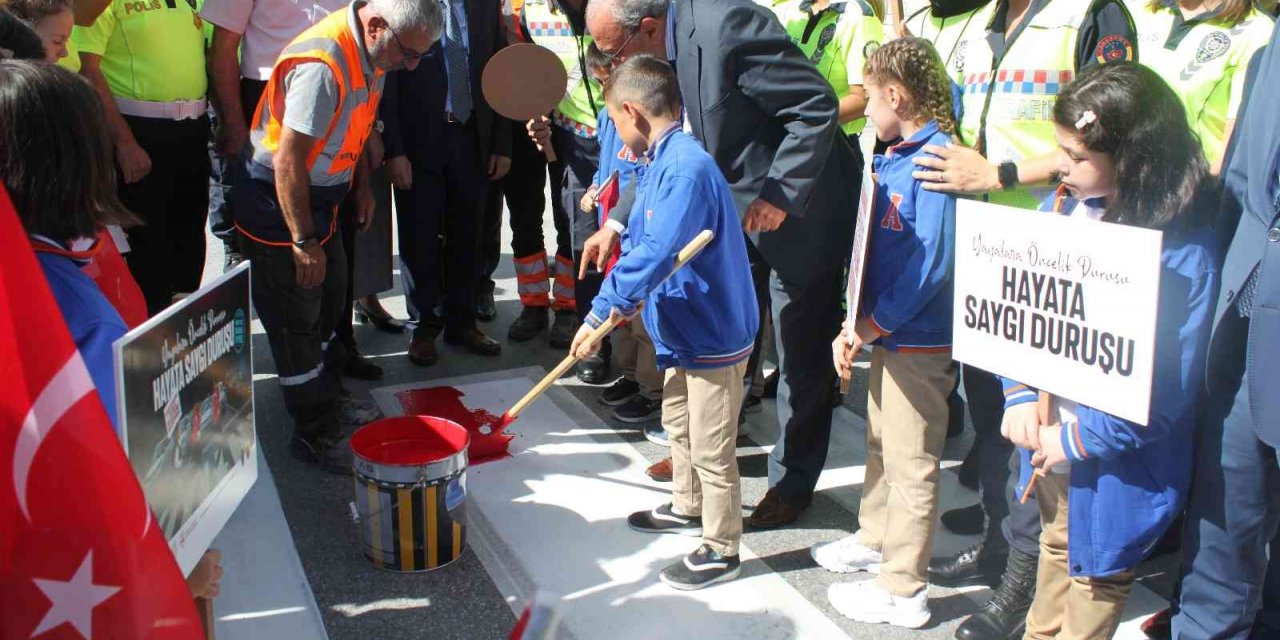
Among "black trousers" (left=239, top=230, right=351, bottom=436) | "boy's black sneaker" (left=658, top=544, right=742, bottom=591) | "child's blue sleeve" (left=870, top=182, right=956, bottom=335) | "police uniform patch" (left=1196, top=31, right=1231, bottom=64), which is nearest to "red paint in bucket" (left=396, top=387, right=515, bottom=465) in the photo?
"black trousers" (left=239, top=230, right=351, bottom=436)

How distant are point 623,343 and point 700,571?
170 cm

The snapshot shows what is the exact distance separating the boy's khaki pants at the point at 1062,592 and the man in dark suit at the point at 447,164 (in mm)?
3297

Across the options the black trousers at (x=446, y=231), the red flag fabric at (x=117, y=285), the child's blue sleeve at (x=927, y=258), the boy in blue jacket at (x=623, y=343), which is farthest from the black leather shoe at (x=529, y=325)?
the red flag fabric at (x=117, y=285)

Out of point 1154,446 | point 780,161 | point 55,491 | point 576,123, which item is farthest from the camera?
point 576,123

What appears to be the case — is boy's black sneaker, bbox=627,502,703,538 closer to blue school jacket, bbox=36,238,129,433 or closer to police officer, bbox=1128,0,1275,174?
police officer, bbox=1128,0,1275,174

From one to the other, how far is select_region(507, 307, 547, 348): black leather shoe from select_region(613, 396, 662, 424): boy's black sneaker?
1114mm

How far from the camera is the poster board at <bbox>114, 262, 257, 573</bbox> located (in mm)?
1728

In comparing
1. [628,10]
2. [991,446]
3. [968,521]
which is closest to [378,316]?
[628,10]

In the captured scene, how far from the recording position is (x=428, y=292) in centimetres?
536

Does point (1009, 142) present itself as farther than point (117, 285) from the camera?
Yes

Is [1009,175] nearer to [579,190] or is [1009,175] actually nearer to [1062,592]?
[1062,592]

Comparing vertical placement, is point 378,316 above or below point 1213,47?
below

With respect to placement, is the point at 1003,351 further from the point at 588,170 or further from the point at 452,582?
the point at 588,170

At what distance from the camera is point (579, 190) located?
5.27 meters
